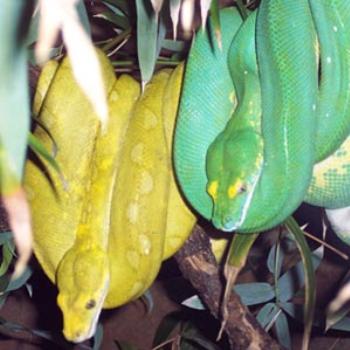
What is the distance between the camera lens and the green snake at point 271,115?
1267 mm

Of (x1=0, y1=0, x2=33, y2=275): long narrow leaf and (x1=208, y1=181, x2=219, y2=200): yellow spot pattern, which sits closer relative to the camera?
(x1=0, y1=0, x2=33, y2=275): long narrow leaf

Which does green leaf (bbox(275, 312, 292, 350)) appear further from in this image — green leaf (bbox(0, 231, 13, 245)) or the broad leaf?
green leaf (bbox(0, 231, 13, 245))

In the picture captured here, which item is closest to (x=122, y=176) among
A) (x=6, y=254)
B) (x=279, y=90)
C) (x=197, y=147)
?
(x=197, y=147)

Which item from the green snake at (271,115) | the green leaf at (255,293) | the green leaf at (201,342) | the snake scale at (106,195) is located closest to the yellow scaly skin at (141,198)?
the snake scale at (106,195)

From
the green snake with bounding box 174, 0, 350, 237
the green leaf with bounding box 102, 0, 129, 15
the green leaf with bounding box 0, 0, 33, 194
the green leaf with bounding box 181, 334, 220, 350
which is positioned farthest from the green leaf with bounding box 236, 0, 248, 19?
the green leaf with bounding box 181, 334, 220, 350

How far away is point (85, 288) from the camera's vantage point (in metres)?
1.53

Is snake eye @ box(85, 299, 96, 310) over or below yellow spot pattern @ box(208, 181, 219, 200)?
below

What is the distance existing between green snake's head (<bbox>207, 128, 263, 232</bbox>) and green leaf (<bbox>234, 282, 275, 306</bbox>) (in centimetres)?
99

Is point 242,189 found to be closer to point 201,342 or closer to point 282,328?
point 282,328

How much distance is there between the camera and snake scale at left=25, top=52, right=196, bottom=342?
151cm

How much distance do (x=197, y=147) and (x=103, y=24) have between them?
2.88ft

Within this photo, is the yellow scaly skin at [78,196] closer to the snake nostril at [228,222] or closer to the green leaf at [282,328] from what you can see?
the snake nostril at [228,222]

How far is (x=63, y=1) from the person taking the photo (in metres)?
0.53

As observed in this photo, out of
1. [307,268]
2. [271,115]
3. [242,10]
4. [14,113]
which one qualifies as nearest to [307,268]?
[307,268]
